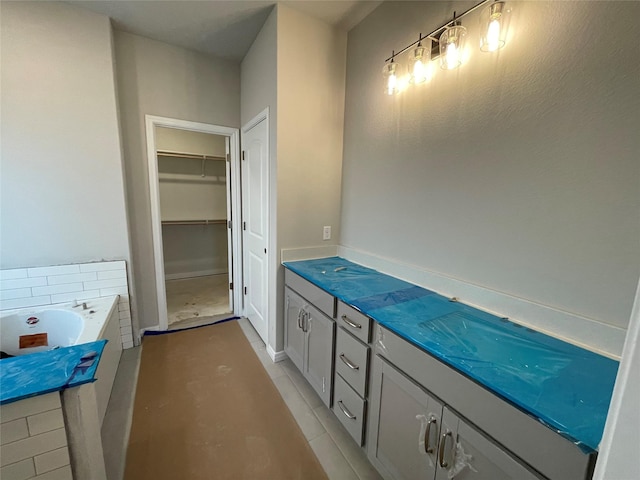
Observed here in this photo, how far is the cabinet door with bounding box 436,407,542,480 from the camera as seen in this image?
2.54 feet

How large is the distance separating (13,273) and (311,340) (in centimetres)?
226

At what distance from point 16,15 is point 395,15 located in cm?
261

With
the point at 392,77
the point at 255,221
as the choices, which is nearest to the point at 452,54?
the point at 392,77

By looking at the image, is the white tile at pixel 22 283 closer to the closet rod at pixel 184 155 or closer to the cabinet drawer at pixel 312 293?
the cabinet drawer at pixel 312 293

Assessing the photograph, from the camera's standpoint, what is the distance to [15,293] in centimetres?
195

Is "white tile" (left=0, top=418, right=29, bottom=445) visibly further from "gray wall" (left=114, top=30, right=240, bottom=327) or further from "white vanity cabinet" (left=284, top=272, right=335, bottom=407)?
"gray wall" (left=114, top=30, right=240, bottom=327)

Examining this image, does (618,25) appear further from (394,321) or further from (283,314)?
(283,314)

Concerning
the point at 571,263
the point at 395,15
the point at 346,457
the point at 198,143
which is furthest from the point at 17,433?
the point at 198,143

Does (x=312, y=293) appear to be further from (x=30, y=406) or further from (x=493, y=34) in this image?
(x=493, y=34)

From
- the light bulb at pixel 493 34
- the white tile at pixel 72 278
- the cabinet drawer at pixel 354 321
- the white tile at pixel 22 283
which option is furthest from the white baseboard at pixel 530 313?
the white tile at pixel 22 283

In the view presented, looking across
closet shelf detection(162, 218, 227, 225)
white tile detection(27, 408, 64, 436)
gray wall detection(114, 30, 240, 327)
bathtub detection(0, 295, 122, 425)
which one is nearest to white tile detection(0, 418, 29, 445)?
white tile detection(27, 408, 64, 436)

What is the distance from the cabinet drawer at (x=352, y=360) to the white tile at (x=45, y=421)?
48.1 inches

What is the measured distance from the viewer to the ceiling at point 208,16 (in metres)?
1.85

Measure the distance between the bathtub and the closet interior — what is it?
1.52m
